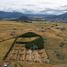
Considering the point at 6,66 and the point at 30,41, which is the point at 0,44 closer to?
the point at 30,41

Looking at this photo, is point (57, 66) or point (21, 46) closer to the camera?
point (57, 66)

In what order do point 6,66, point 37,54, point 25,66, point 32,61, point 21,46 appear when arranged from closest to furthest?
1. point 6,66
2. point 25,66
3. point 32,61
4. point 37,54
5. point 21,46

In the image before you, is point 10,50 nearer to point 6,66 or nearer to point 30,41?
point 30,41

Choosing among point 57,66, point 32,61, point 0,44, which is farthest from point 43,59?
point 0,44

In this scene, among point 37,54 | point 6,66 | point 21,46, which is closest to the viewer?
point 6,66

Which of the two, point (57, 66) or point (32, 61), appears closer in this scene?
point (57, 66)

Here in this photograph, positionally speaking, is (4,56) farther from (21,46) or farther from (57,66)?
(57,66)

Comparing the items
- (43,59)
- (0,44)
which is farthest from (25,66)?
(0,44)

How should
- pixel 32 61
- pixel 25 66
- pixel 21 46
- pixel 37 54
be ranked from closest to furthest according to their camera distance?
pixel 25 66 < pixel 32 61 < pixel 37 54 < pixel 21 46

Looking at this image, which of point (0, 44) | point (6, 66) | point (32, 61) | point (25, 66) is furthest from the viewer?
point (0, 44)
